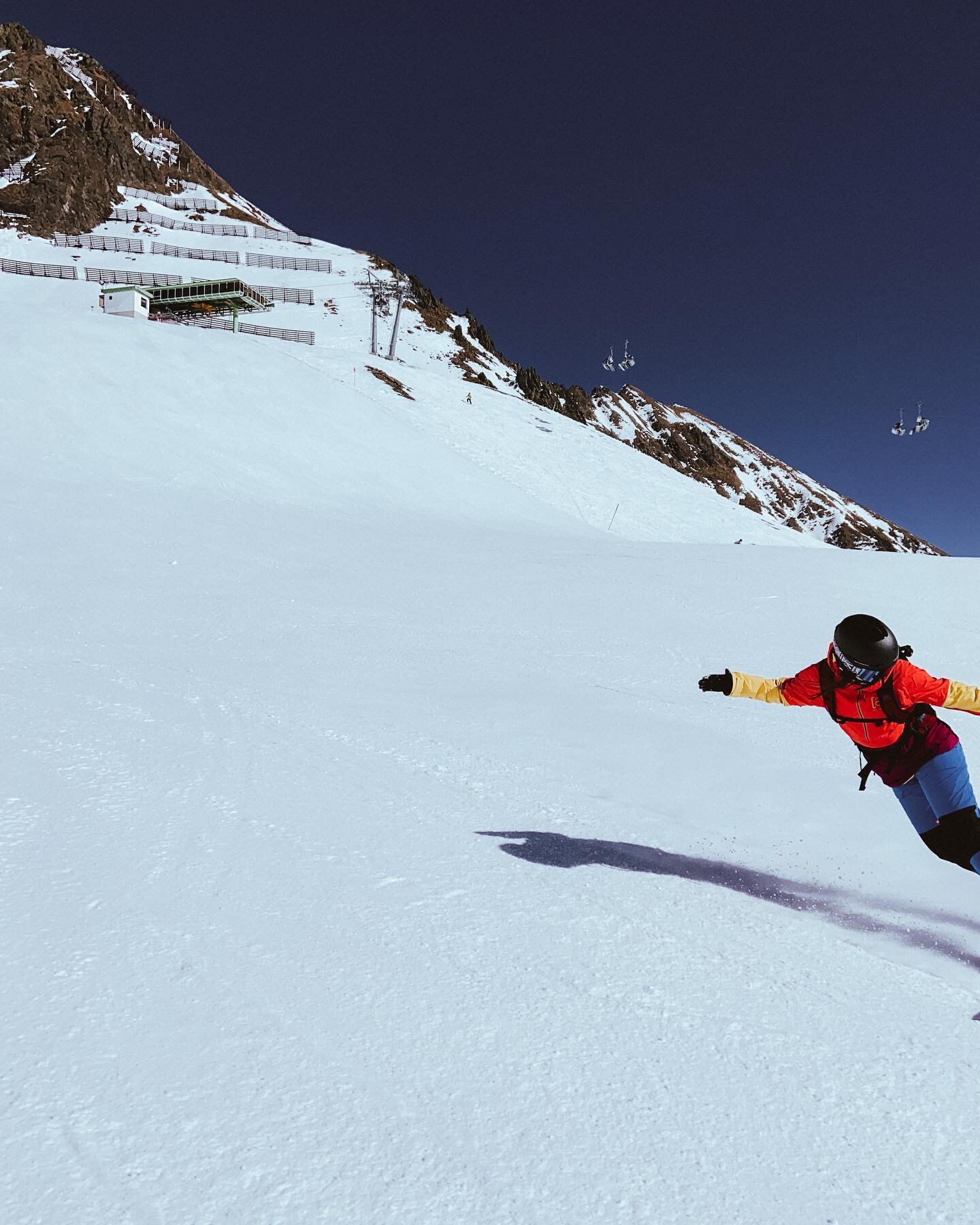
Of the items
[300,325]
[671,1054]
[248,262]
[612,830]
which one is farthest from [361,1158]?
[248,262]

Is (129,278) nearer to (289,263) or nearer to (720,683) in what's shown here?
(289,263)

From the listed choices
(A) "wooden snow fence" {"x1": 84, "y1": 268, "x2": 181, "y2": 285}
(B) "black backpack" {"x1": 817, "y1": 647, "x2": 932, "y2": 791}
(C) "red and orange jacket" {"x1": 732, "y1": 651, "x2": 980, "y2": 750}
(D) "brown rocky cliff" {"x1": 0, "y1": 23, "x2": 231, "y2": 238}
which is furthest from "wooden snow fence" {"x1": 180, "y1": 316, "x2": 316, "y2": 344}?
(B) "black backpack" {"x1": 817, "y1": 647, "x2": 932, "y2": 791}

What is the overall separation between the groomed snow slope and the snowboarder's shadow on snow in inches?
0.7

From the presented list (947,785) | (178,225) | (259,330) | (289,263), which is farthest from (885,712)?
(178,225)

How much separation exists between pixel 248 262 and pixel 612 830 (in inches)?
2881

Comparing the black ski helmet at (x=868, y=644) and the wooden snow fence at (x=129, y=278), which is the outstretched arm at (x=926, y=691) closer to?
the black ski helmet at (x=868, y=644)

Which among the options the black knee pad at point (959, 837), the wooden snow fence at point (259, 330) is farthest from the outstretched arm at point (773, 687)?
the wooden snow fence at point (259, 330)

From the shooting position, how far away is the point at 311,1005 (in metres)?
2.26

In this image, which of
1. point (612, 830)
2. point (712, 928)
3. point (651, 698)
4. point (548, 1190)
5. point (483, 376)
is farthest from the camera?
point (483, 376)

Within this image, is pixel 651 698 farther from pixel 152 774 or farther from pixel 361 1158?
pixel 361 1158

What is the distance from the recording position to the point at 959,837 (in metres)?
2.97

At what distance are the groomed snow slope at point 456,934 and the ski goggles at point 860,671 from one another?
110cm

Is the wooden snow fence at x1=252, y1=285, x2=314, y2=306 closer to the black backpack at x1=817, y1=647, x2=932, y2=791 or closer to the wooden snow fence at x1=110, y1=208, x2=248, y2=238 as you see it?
the wooden snow fence at x1=110, y1=208, x2=248, y2=238

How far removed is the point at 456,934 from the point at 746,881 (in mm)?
1557
